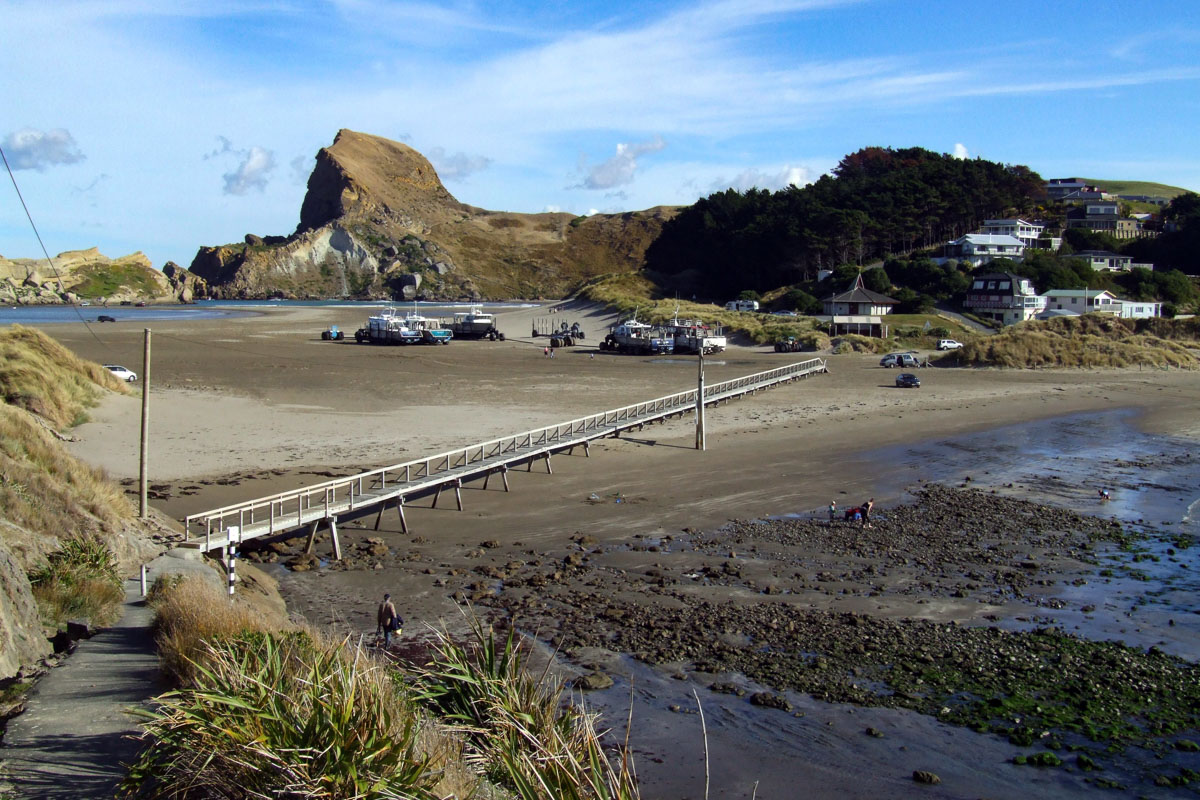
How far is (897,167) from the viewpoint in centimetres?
11769

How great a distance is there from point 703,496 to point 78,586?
14.5m

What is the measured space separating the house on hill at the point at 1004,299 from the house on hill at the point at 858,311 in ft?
27.3

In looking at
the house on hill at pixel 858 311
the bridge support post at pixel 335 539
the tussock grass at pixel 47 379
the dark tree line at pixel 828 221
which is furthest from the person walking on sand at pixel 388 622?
the dark tree line at pixel 828 221

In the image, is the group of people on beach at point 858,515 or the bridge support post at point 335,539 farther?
the group of people on beach at point 858,515

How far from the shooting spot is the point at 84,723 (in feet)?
29.8

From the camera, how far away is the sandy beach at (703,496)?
1166 cm

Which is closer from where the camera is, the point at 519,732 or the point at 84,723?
the point at 519,732

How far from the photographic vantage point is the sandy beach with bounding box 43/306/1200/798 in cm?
1166

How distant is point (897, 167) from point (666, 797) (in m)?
118

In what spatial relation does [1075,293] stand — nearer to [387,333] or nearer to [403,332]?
[403,332]

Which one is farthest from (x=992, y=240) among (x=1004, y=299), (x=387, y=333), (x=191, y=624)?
(x=191, y=624)

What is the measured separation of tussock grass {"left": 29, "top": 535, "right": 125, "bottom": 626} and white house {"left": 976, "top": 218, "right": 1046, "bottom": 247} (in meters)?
101

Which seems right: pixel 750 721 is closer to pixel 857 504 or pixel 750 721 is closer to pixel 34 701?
pixel 34 701

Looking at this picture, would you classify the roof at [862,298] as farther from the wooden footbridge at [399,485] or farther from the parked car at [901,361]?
the wooden footbridge at [399,485]
